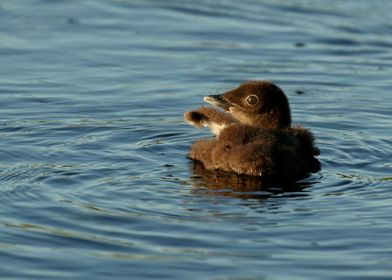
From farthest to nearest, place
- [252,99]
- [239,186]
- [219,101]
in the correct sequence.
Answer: [219,101] → [252,99] → [239,186]

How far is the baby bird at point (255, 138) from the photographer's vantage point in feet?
40.5

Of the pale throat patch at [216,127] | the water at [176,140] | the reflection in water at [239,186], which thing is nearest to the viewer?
the water at [176,140]

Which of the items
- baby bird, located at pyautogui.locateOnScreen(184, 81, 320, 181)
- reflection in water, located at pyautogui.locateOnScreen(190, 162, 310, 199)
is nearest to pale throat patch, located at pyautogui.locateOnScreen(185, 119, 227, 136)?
Result: baby bird, located at pyautogui.locateOnScreen(184, 81, 320, 181)

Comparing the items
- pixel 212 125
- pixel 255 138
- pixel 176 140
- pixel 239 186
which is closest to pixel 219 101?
pixel 212 125

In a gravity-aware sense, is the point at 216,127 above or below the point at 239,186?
above

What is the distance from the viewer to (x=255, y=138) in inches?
491

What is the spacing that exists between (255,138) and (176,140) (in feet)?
7.31

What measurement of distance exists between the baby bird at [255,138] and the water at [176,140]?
229 mm

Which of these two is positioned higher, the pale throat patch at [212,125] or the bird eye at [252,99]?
the bird eye at [252,99]

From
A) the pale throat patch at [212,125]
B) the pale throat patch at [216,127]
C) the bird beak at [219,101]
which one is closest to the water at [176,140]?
the pale throat patch at [212,125]

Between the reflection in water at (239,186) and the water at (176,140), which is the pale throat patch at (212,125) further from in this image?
the reflection in water at (239,186)

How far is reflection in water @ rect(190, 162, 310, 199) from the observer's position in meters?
11.8

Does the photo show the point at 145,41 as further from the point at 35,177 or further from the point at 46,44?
the point at 35,177

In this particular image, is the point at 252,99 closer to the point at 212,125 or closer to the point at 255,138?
the point at 212,125
